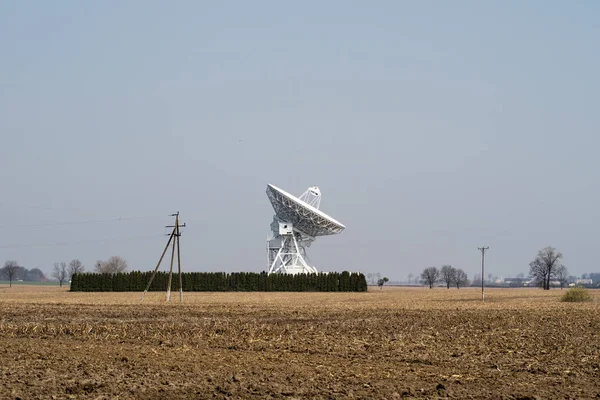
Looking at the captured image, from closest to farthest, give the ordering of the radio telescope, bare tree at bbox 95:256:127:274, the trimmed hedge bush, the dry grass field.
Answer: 1. the dry grass field
2. the trimmed hedge bush
3. the radio telescope
4. bare tree at bbox 95:256:127:274

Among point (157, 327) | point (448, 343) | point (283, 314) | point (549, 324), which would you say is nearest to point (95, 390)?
point (448, 343)

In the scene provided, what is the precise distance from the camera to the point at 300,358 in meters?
20.0

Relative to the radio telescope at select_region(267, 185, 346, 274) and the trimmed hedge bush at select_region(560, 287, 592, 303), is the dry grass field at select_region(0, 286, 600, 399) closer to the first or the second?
the trimmed hedge bush at select_region(560, 287, 592, 303)

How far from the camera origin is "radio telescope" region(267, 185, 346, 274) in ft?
288

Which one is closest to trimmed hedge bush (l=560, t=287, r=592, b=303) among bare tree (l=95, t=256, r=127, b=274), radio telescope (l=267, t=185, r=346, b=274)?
radio telescope (l=267, t=185, r=346, b=274)

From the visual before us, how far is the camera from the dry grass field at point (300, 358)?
1513 cm

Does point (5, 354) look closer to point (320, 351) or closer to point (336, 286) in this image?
point (320, 351)

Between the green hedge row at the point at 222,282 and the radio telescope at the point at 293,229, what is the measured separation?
4.41 ft

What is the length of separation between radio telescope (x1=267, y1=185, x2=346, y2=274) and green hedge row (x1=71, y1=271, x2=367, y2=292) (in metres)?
1.35

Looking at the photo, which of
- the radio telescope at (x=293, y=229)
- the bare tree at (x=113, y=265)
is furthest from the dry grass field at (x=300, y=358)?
A: the bare tree at (x=113, y=265)

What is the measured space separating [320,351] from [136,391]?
781 centimetres

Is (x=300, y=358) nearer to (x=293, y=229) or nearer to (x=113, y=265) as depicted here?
(x=293, y=229)

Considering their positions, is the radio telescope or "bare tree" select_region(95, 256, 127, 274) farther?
"bare tree" select_region(95, 256, 127, 274)

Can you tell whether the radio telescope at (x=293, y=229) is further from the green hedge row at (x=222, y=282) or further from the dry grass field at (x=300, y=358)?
the dry grass field at (x=300, y=358)
